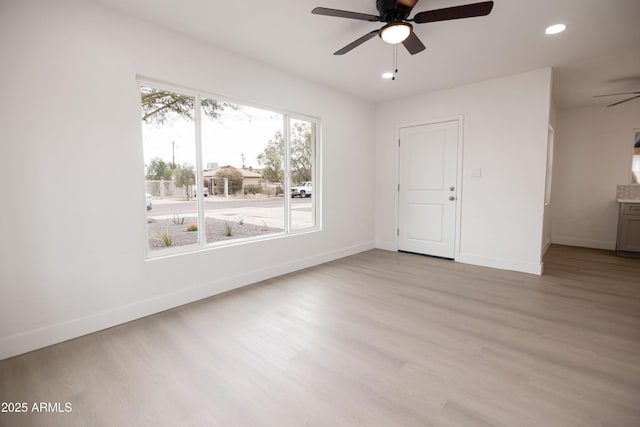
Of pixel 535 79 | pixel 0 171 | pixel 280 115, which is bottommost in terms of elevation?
pixel 0 171

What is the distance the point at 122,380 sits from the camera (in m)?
1.77

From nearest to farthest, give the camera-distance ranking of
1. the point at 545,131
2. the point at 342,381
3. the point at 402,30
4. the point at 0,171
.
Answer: the point at 342,381 < the point at 0,171 < the point at 402,30 < the point at 545,131

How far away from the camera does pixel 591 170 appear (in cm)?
531

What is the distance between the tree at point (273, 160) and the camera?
3832mm

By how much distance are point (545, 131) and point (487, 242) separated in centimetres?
165

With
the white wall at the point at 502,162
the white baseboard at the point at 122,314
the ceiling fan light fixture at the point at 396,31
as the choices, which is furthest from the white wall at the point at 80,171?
the white wall at the point at 502,162

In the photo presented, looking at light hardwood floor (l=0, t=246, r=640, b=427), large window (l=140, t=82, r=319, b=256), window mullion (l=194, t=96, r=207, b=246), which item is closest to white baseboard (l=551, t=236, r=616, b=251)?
light hardwood floor (l=0, t=246, r=640, b=427)

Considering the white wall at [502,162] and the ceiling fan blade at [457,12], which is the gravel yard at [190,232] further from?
the white wall at [502,162]

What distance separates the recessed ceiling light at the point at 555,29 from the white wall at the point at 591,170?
3758 millimetres

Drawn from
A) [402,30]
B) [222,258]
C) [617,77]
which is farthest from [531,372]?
[617,77]

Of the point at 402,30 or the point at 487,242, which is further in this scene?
the point at 487,242

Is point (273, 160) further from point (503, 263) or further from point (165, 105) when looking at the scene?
point (503, 263)

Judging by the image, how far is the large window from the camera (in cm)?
283

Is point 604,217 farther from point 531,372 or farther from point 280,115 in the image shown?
point 280,115
